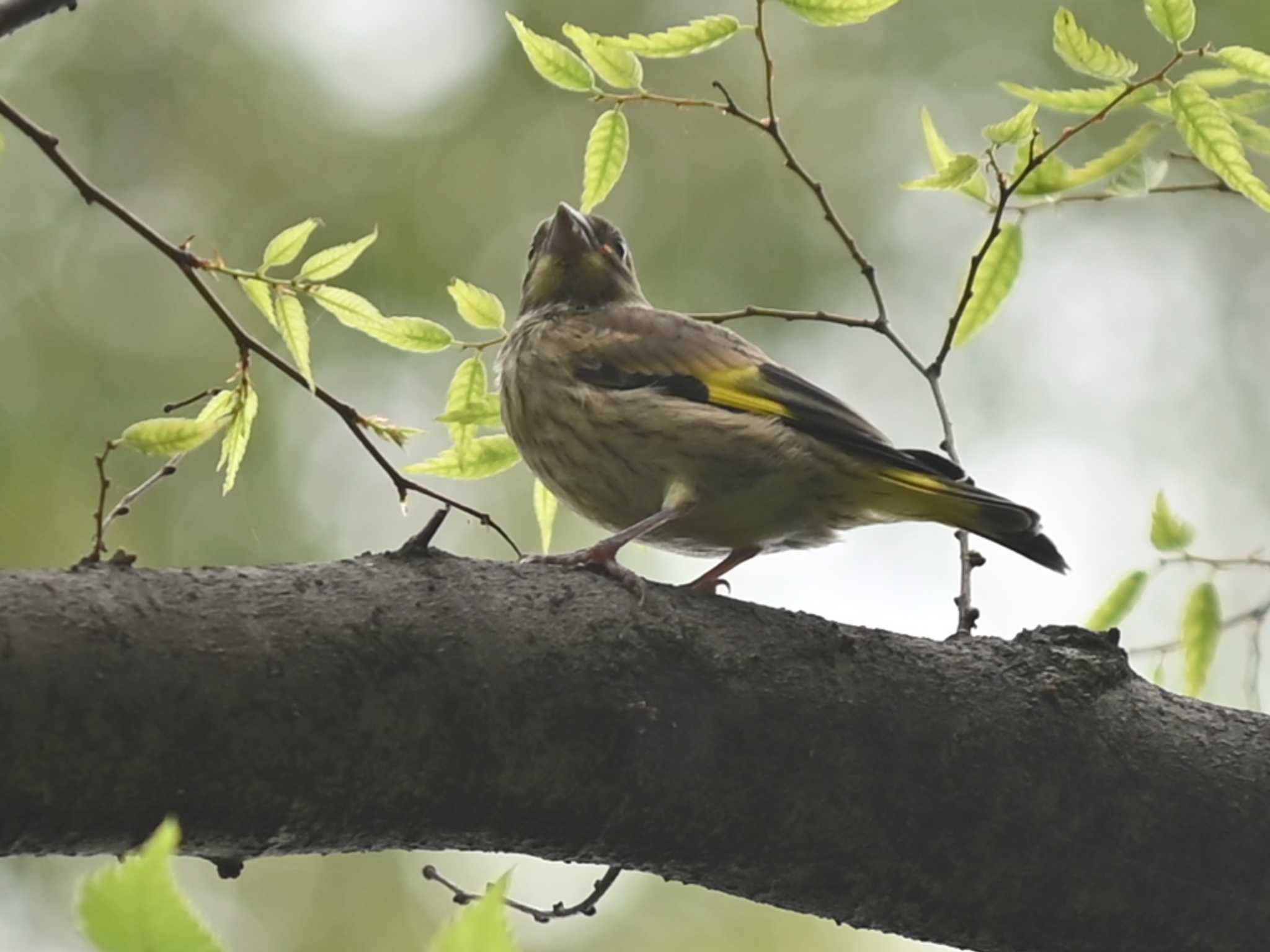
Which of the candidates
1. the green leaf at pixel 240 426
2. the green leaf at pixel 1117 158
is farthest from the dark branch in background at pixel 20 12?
the green leaf at pixel 1117 158

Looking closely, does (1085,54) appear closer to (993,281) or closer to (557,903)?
(993,281)

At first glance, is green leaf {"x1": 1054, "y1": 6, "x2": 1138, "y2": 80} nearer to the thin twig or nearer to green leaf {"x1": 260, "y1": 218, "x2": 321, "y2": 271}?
green leaf {"x1": 260, "y1": 218, "x2": 321, "y2": 271}

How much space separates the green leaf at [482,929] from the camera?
1050 mm

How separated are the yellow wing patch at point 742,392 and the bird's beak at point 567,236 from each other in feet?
3.13

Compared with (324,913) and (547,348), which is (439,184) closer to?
(324,913)

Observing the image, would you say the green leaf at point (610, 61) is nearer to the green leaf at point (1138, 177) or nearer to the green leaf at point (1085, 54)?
the green leaf at point (1085, 54)

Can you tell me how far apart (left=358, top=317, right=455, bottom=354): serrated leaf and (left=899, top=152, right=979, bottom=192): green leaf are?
2.83 ft

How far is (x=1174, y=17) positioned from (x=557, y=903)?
1.88m

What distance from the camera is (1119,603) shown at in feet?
10.2

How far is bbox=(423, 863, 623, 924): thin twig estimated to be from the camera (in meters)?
2.54

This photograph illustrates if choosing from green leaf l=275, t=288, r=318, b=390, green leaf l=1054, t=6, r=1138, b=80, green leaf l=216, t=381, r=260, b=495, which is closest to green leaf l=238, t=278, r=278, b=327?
green leaf l=275, t=288, r=318, b=390

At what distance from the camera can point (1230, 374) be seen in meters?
8.03

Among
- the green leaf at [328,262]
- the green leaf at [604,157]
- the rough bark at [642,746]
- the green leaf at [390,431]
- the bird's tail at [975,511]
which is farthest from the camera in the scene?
the bird's tail at [975,511]

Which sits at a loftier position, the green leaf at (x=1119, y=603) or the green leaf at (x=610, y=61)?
the green leaf at (x=610, y=61)
